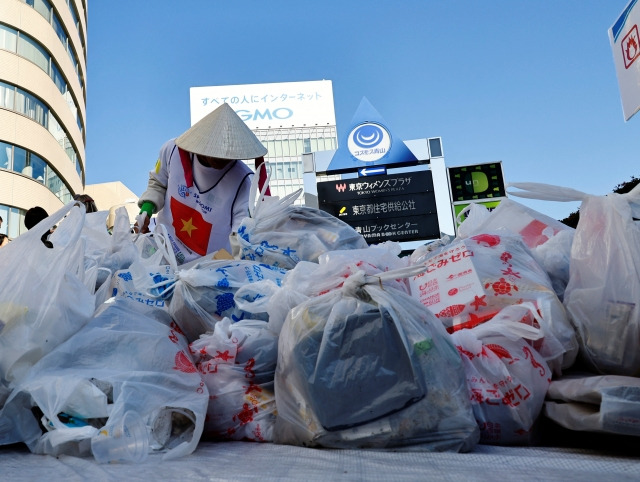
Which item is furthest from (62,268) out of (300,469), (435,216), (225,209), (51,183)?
(51,183)

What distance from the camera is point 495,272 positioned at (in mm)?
1758

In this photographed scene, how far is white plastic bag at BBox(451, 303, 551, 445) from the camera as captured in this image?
1.43 meters

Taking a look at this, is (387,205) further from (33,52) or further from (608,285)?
(33,52)

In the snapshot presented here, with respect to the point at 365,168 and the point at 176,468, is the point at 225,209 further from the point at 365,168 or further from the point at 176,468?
the point at 365,168

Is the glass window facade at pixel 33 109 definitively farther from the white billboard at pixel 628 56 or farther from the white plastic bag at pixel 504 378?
the white plastic bag at pixel 504 378

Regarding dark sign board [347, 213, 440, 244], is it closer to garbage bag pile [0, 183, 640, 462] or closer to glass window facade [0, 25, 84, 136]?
garbage bag pile [0, 183, 640, 462]

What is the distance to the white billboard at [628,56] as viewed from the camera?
13.2 ft

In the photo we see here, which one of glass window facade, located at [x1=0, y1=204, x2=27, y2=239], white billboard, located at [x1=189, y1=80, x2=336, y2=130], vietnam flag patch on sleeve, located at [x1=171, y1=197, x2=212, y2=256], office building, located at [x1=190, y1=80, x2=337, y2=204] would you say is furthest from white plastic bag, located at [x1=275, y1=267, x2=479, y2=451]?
white billboard, located at [x1=189, y1=80, x2=336, y2=130]

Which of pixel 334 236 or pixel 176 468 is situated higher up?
pixel 334 236

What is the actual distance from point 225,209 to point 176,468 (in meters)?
2.02

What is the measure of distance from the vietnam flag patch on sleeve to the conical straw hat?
0.34 metres

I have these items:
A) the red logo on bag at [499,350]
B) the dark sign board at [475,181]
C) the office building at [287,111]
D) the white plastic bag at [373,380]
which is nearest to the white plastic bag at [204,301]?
the white plastic bag at [373,380]

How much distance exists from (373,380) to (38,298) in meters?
0.87

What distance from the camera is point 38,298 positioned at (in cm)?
146
